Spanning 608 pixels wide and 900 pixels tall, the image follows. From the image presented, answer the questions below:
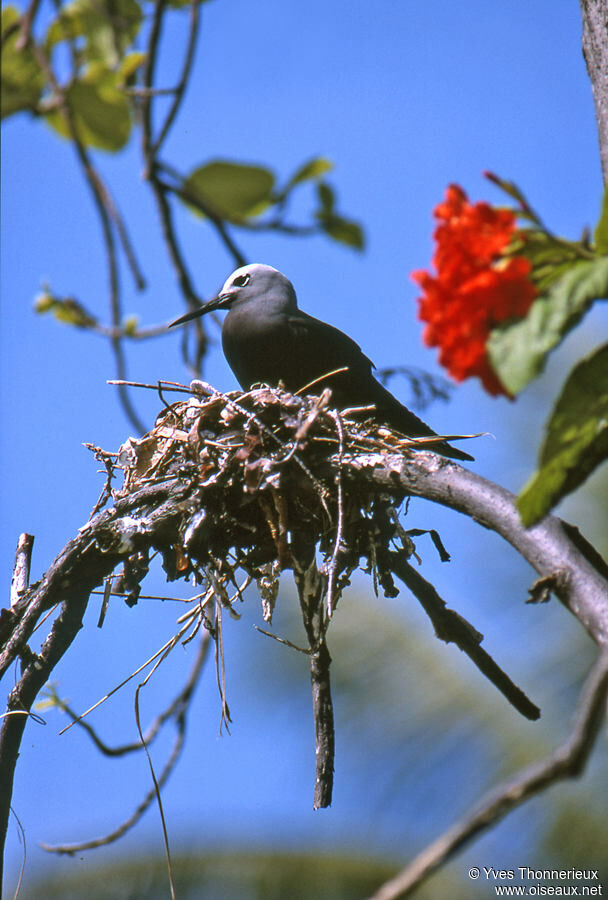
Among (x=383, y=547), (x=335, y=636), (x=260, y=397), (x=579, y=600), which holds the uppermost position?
(x=335, y=636)

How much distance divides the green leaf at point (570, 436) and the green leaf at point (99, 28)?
1.28 meters

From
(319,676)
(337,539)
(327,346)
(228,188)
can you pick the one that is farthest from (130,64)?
(327,346)

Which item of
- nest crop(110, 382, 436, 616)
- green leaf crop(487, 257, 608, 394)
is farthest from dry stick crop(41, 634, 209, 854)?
green leaf crop(487, 257, 608, 394)

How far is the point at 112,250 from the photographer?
212 cm

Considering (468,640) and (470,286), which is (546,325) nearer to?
(470,286)

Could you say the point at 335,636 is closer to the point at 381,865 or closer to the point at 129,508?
the point at 381,865

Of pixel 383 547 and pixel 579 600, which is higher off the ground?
pixel 383 547

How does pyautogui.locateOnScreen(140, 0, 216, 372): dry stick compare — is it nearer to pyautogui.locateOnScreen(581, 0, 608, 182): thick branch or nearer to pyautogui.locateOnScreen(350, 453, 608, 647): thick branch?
pyautogui.locateOnScreen(350, 453, 608, 647): thick branch

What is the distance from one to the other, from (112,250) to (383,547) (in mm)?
1763

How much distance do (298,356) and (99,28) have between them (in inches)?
136

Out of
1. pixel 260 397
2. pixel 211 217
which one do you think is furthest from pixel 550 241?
pixel 260 397

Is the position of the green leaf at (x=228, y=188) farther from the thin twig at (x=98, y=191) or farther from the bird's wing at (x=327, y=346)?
the bird's wing at (x=327, y=346)

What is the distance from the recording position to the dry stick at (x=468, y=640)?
2781mm

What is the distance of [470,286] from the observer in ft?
4.91
